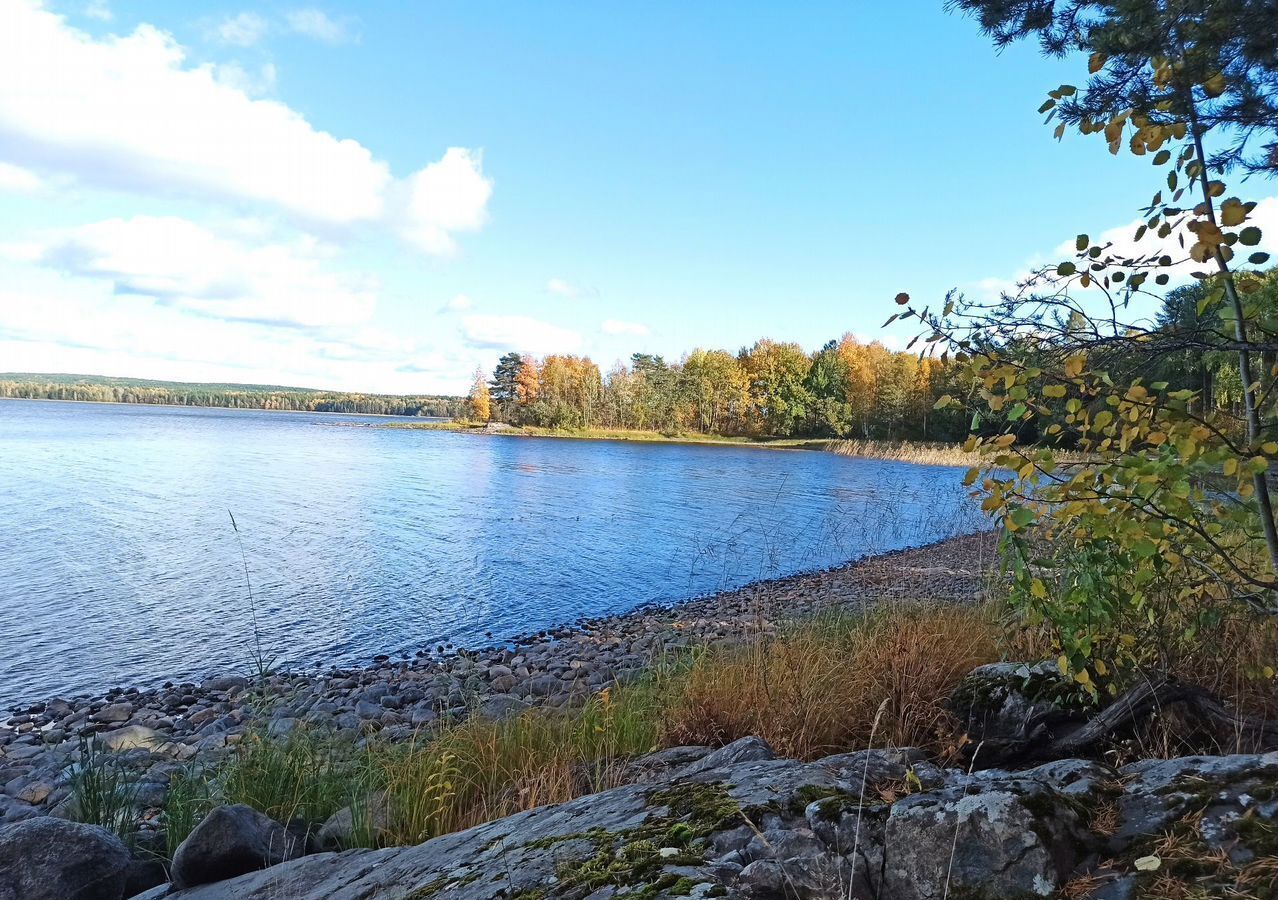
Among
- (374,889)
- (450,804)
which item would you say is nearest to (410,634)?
(450,804)

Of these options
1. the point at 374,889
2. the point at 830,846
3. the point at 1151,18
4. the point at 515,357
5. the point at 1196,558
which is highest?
the point at 515,357

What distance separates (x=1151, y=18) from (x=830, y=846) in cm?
390

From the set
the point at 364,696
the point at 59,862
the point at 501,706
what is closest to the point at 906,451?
the point at 364,696

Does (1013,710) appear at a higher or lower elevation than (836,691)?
higher

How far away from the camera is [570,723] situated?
5.12 metres

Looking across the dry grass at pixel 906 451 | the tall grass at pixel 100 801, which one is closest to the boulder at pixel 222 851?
the tall grass at pixel 100 801

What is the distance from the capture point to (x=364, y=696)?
9.34 meters

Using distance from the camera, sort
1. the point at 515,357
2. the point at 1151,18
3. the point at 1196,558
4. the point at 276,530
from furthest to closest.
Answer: the point at 515,357, the point at 276,530, the point at 1151,18, the point at 1196,558

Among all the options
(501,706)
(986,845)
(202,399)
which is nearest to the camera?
(986,845)

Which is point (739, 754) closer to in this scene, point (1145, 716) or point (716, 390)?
point (1145, 716)

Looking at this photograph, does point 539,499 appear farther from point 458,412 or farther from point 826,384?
point 458,412

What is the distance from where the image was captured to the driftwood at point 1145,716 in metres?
3.25

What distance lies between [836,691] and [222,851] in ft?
10.6

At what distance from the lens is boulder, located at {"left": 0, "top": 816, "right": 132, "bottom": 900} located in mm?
3299
